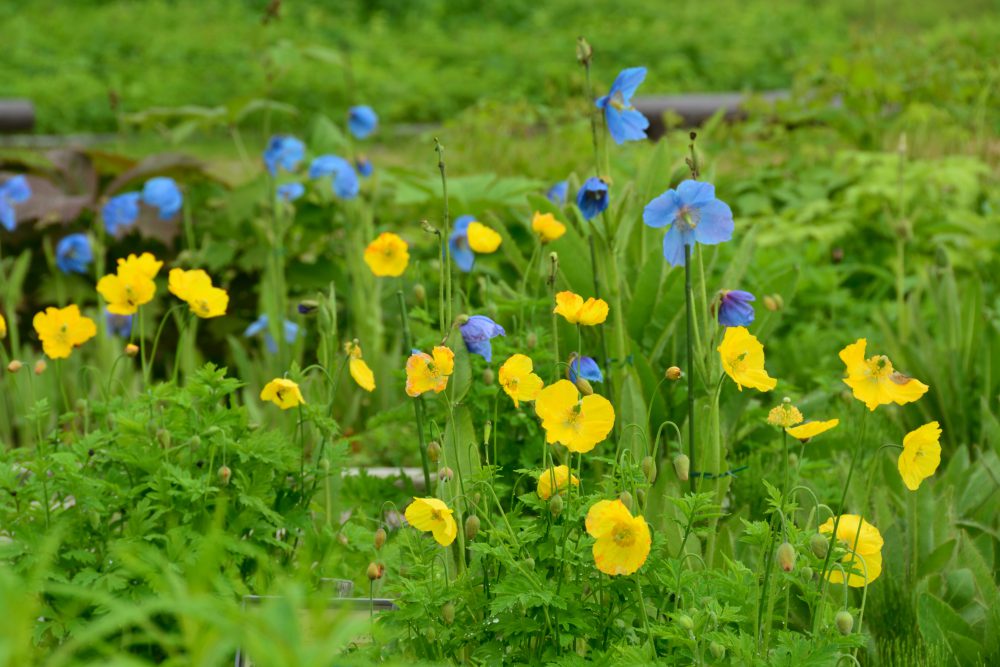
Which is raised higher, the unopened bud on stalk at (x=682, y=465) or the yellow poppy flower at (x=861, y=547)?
the unopened bud on stalk at (x=682, y=465)

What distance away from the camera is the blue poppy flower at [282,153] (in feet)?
10.8

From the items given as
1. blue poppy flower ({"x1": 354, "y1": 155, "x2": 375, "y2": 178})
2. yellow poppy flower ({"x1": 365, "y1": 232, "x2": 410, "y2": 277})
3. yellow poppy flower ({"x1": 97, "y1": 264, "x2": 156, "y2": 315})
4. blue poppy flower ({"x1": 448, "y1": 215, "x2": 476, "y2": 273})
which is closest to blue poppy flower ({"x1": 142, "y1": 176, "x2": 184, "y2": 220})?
blue poppy flower ({"x1": 354, "y1": 155, "x2": 375, "y2": 178})

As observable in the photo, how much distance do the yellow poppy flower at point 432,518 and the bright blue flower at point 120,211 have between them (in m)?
2.09

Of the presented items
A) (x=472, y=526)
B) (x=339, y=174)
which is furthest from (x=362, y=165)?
(x=472, y=526)

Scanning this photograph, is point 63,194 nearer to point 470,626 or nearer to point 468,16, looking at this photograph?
point 470,626

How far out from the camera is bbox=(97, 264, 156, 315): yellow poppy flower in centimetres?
188

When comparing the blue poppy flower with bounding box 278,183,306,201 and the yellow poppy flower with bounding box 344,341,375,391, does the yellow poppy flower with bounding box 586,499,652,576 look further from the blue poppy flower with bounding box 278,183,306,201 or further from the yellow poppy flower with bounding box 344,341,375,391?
the blue poppy flower with bounding box 278,183,306,201

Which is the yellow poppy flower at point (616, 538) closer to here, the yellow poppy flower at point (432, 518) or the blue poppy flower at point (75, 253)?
the yellow poppy flower at point (432, 518)

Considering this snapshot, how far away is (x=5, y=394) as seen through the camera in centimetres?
319

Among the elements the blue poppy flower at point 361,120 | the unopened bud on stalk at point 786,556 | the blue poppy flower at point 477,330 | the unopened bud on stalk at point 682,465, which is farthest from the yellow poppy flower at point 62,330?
the blue poppy flower at point 361,120

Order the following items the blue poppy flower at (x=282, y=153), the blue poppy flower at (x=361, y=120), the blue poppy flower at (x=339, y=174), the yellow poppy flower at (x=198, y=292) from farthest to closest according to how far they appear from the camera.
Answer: the blue poppy flower at (x=361, y=120), the blue poppy flower at (x=282, y=153), the blue poppy flower at (x=339, y=174), the yellow poppy flower at (x=198, y=292)

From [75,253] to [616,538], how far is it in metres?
2.34

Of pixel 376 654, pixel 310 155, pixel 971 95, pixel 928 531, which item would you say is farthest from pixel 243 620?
pixel 971 95

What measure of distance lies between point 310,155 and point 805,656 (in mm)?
2670
